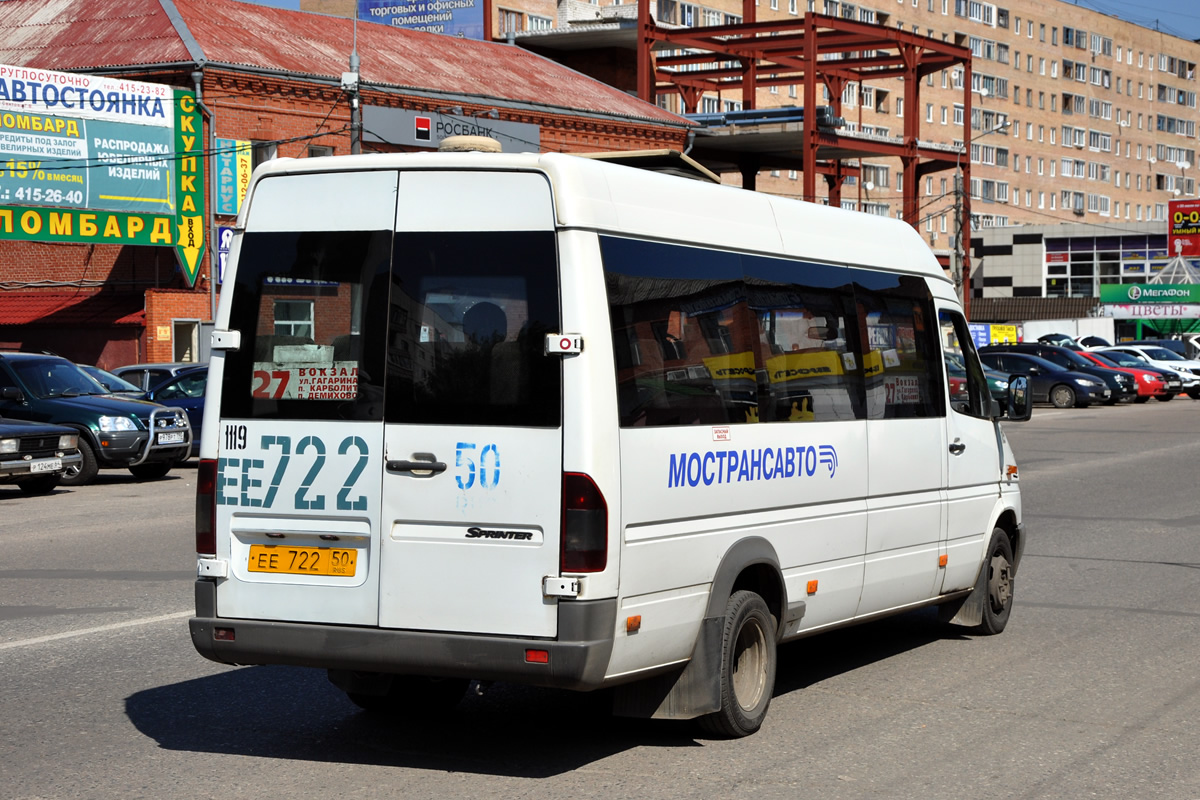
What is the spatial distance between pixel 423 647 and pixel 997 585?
4.43 m

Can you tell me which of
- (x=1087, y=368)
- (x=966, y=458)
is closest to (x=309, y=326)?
(x=966, y=458)

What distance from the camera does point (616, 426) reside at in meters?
5.84

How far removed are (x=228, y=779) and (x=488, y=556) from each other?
1.28 metres

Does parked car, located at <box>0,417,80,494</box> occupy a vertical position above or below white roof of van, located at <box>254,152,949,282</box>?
below

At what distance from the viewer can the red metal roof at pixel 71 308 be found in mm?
42281

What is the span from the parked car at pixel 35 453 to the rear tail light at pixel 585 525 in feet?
45.0

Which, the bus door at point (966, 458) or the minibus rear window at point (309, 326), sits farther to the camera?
the bus door at point (966, 458)

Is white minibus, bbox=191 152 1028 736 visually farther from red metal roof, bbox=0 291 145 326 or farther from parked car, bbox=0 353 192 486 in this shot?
red metal roof, bbox=0 291 145 326

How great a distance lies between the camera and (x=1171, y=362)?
48781mm

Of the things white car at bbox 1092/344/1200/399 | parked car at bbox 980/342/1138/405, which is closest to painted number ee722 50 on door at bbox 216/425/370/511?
parked car at bbox 980/342/1138/405

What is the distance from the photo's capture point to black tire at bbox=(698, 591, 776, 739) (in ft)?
21.0

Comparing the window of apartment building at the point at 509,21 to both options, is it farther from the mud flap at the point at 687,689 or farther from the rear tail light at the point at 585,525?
the rear tail light at the point at 585,525

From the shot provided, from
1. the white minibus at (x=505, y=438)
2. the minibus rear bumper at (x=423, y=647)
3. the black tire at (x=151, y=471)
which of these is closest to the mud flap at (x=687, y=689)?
the white minibus at (x=505, y=438)

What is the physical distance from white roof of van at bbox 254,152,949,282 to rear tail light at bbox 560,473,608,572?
98 cm
